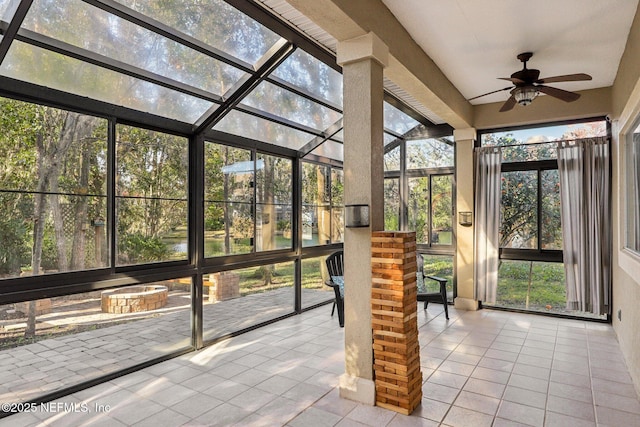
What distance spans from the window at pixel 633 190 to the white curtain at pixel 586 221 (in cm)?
113

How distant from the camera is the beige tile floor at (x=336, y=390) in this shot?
99.8 inches

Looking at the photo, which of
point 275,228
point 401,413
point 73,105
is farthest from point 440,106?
point 73,105

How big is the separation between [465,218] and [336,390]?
11.5 ft

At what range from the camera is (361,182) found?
2.82 m

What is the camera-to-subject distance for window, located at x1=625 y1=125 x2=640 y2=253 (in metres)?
3.26

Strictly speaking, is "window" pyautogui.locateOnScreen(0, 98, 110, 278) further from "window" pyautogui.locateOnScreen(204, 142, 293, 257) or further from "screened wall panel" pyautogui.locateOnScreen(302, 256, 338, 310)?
"screened wall panel" pyautogui.locateOnScreen(302, 256, 338, 310)

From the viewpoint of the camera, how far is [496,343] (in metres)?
4.06

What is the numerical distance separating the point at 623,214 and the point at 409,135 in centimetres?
317

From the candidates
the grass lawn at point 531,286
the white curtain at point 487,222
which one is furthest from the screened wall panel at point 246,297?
the grass lawn at point 531,286

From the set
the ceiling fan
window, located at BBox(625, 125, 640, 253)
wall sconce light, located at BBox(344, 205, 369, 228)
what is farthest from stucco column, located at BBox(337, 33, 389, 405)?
window, located at BBox(625, 125, 640, 253)

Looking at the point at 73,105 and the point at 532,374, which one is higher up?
the point at 73,105

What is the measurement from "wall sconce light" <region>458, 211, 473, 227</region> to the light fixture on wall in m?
2.09

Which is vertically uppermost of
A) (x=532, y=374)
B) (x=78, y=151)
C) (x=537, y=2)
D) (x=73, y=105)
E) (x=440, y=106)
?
(x=537, y=2)

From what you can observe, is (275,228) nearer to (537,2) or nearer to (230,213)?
(230,213)
